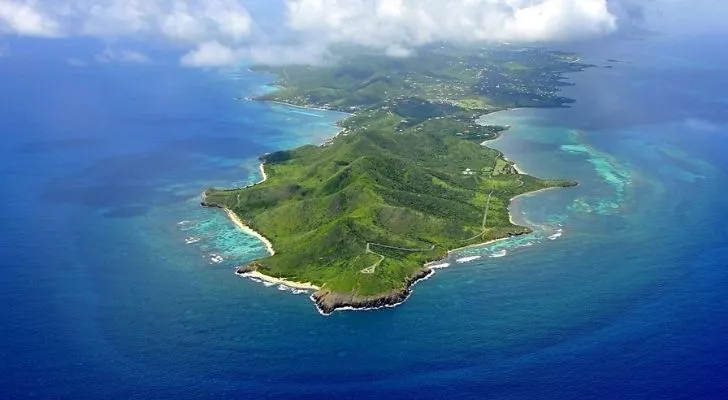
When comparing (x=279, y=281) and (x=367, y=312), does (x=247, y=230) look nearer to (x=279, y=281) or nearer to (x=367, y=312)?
(x=279, y=281)

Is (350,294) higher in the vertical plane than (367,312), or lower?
higher

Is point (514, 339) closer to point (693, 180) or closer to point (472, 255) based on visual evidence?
point (472, 255)

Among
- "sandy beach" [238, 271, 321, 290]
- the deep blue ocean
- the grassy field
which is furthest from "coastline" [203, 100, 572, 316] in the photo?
the deep blue ocean

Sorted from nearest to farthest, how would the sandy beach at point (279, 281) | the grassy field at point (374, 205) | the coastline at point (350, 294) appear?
the coastline at point (350, 294)
the sandy beach at point (279, 281)
the grassy field at point (374, 205)

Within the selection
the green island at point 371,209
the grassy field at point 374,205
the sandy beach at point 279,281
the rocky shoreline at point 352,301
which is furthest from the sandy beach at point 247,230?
the rocky shoreline at point 352,301

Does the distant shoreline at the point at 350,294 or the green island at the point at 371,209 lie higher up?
the green island at the point at 371,209

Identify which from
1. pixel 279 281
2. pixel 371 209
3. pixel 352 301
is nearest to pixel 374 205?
pixel 371 209

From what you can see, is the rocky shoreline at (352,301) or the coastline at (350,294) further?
the coastline at (350,294)

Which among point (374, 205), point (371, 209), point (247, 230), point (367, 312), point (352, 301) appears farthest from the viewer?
point (247, 230)

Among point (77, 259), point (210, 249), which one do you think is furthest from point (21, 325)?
point (210, 249)

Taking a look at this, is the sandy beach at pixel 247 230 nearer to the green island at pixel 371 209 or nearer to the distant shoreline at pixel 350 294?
the distant shoreline at pixel 350 294
